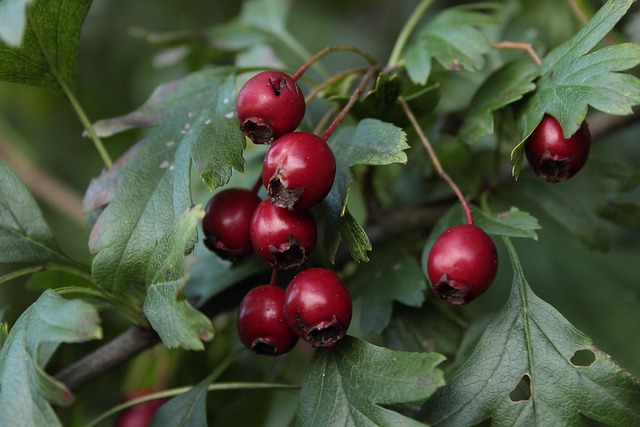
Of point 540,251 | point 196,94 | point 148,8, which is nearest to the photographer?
point 196,94

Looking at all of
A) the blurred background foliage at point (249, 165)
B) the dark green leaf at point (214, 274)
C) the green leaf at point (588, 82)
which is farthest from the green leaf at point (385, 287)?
the green leaf at point (588, 82)

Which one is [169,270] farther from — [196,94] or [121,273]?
[196,94]

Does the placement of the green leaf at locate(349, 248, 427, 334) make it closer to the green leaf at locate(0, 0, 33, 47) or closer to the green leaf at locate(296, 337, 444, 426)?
the green leaf at locate(296, 337, 444, 426)

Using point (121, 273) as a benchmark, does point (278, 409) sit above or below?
below

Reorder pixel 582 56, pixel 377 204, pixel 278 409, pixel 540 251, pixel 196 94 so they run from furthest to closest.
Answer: pixel 540 251
pixel 278 409
pixel 377 204
pixel 196 94
pixel 582 56

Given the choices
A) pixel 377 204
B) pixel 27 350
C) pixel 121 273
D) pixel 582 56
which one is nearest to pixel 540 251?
pixel 377 204

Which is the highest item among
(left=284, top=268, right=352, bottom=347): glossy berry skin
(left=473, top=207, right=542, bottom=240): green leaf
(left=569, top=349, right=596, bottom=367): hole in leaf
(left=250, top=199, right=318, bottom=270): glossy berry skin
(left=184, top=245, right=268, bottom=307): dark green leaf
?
(left=250, top=199, right=318, bottom=270): glossy berry skin

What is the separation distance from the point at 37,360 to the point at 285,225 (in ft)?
1.01

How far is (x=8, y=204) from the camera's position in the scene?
921 millimetres

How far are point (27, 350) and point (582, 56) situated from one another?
749mm

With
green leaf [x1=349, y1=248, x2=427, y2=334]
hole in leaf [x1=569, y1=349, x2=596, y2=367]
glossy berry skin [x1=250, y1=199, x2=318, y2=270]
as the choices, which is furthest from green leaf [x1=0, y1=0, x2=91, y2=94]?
hole in leaf [x1=569, y1=349, x2=596, y2=367]

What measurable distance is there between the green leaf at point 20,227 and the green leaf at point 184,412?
0.27 m

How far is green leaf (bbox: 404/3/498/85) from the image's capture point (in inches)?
40.8

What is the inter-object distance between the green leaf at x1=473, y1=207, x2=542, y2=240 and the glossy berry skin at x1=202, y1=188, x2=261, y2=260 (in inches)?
11.8
